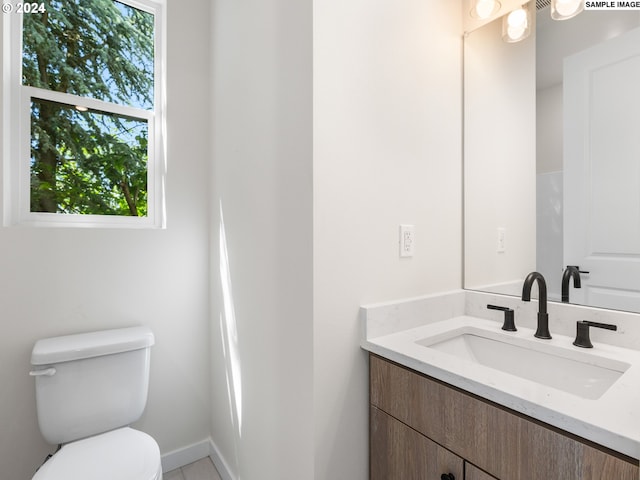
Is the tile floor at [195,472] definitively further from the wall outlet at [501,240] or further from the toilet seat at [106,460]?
the wall outlet at [501,240]

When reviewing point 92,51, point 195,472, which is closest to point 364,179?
point 92,51

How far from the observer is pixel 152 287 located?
1.63m

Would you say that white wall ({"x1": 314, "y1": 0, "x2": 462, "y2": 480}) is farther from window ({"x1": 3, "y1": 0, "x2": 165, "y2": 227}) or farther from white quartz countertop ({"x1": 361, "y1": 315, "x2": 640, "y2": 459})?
window ({"x1": 3, "y1": 0, "x2": 165, "y2": 227})

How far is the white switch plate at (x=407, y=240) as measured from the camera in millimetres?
1210

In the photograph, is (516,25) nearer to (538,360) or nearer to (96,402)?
(538,360)

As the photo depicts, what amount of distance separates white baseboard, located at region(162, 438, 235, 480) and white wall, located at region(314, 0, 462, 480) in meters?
0.91

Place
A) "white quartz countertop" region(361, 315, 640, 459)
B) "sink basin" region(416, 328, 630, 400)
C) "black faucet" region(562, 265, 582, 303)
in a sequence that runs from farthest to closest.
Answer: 1. "black faucet" region(562, 265, 582, 303)
2. "sink basin" region(416, 328, 630, 400)
3. "white quartz countertop" region(361, 315, 640, 459)

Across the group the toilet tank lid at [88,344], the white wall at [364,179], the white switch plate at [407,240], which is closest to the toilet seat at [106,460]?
the toilet tank lid at [88,344]

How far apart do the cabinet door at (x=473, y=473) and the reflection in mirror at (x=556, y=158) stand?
2.30 ft

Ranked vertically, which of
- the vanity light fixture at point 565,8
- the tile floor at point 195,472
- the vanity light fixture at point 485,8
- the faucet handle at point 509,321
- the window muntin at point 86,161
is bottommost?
the tile floor at point 195,472

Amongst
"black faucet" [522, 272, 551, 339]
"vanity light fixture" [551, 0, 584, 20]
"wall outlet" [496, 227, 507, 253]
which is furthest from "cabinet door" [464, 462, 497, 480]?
"vanity light fixture" [551, 0, 584, 20]

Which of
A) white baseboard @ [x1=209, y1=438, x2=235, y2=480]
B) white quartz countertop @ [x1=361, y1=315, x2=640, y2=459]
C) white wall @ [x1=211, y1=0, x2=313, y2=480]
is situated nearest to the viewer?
white quartz countertop @ [x1=361, y1=315, x2=640, y2=459]

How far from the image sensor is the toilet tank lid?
1.25 m

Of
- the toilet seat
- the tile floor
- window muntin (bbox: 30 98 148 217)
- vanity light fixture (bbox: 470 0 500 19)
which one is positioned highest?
vanity light fixture (bbox: 470 0 500 19)
